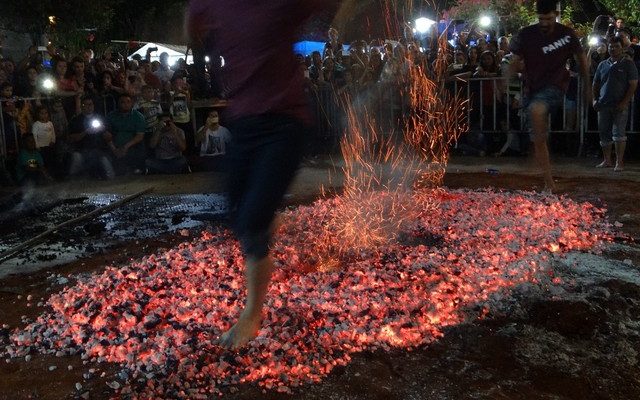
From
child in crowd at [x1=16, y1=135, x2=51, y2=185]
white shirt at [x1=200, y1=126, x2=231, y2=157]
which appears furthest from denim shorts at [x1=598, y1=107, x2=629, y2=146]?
child in crowd at [x1=16, y1=135, x2=51, y2=185]

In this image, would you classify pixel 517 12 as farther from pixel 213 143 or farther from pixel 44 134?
pixel 44 134

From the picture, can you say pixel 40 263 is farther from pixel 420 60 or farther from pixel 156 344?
pixel 420 60

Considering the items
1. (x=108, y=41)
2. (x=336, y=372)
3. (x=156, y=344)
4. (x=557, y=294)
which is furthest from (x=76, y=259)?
(x=108, y=41)

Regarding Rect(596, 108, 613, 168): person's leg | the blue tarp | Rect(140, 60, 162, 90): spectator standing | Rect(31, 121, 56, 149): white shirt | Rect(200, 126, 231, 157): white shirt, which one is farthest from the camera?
the blue tarp

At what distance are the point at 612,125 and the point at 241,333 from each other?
8271mm

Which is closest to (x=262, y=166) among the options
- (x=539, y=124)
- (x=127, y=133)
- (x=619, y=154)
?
(x=539, y=124)

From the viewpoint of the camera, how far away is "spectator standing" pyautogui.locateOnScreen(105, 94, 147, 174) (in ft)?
38.2

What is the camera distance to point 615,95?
9602 mm

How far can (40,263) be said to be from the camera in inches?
228

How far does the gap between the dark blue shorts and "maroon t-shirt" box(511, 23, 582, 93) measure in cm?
488

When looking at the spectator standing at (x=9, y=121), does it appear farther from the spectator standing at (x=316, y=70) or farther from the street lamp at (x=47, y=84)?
the spectator standing at (x=316, y=70)

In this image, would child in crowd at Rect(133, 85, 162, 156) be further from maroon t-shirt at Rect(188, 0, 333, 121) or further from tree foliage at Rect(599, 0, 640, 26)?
tree foliage at Rect(599, 0, 640, 26)

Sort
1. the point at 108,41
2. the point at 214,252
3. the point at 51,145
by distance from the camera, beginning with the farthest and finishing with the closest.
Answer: the point at 108,41 < the point at 51,145 < the point at 214,252

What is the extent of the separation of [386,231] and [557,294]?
202 cm
